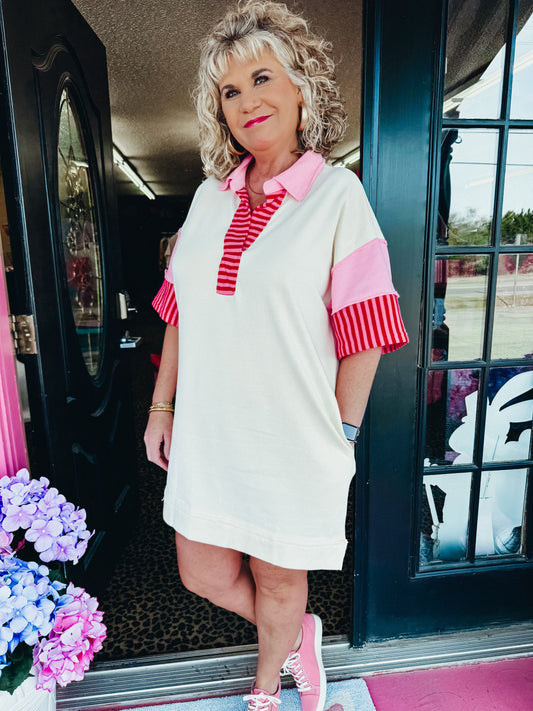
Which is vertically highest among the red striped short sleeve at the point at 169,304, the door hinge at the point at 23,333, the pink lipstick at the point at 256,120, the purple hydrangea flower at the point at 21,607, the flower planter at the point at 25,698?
the pink lipstick at the point at 256,120

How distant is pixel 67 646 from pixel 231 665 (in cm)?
80

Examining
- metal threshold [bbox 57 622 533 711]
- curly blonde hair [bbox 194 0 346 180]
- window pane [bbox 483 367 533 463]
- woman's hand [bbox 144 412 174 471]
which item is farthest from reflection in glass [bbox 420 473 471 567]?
curly blonde hair [bbox 194 0 346 180]

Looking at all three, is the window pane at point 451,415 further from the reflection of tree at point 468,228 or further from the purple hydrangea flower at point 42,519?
the purple hydrangea flower at point 42,519

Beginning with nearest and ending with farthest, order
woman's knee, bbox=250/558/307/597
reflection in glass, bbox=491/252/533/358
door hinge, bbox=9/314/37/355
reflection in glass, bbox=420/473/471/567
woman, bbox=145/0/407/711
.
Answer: woman, bbox=145/0/407/711, woman's knee, bbox=250/558/307/597, door hinge, bbox=9/314/37/355, reflection in glass, bbox=491/252/533/358, reflection in glass, bbox=420/473/471/567

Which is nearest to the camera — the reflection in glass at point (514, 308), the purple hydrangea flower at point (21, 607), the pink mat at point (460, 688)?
the purple hydrangea flower at point (21, 607)

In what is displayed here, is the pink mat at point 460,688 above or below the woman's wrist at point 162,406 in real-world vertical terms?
below

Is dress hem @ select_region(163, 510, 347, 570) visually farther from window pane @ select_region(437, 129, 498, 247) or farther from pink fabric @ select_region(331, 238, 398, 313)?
window pane @ select_region(437, 129, 498, 247)

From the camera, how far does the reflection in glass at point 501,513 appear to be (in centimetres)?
Answer: 169

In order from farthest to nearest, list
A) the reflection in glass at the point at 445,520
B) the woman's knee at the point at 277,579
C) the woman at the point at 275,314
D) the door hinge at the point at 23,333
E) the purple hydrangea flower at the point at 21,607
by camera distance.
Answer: the reflection in glass at the point at 445,520 → the door hinge at the point at 23,333 → the woman's knee at the point at 277,579 → the woman at the point at 275,314 → the purple hydrangea flower at the point at 21,607

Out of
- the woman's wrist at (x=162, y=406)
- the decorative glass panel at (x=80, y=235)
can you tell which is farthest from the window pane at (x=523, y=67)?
the decorative glass panel at (x=80, y=235)

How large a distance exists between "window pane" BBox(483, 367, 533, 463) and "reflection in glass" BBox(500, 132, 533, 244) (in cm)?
45

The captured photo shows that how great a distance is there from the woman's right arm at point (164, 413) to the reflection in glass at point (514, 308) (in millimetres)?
1054

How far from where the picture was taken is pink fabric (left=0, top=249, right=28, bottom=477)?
4.09 ft

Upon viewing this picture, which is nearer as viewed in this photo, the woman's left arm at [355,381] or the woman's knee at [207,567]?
the woman's left arm at [355,381]
